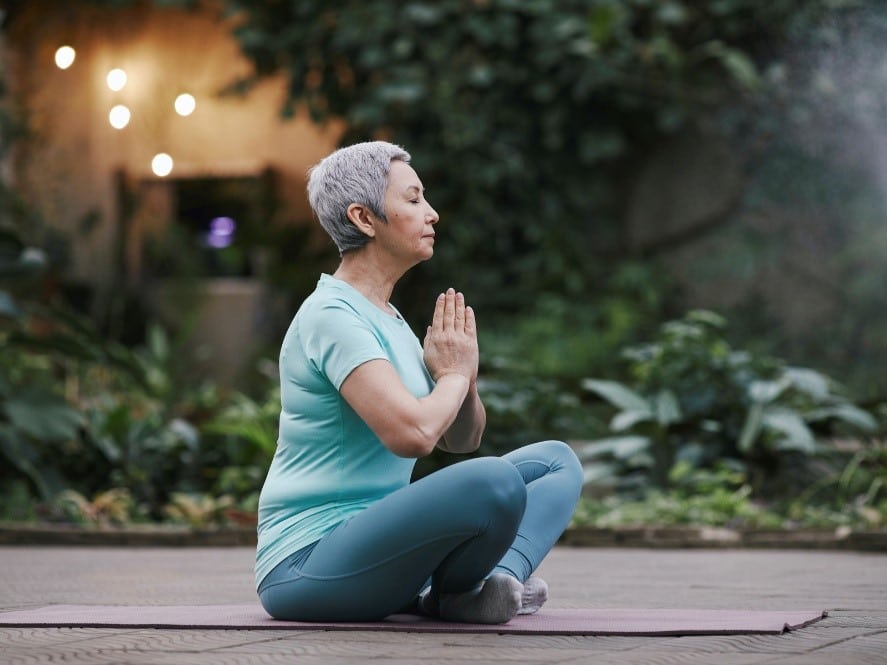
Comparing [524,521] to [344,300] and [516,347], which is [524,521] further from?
[516,347]

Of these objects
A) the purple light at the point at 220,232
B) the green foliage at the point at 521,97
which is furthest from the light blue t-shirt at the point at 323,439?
the purple light at the point at 220,232

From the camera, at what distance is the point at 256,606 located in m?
3.52

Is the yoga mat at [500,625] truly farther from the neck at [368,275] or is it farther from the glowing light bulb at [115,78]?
the glowing light bulb at [115,78]

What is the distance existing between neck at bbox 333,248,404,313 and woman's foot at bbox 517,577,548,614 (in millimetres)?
692

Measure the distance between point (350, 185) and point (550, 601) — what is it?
1347 millimetres

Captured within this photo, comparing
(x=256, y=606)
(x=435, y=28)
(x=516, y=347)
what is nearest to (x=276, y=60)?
(x=435, y=28)

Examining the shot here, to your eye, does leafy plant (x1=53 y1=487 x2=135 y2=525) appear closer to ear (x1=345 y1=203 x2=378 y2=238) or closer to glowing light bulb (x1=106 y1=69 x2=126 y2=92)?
ear (x1=345 y1=203 x2=378 y2=238)

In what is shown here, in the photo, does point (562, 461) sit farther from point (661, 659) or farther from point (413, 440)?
point (661, 659)

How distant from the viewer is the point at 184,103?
12.3 metres

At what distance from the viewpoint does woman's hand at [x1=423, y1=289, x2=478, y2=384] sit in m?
2.97

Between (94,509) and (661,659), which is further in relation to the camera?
(94,509)

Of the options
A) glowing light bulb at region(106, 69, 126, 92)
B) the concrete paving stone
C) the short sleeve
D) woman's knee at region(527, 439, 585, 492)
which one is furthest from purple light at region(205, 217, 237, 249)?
the concrete paving stone

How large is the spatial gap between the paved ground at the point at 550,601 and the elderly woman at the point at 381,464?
0.51ft


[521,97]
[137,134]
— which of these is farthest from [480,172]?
[137,134]
